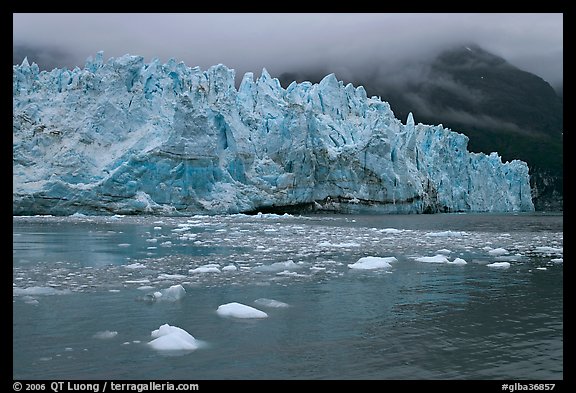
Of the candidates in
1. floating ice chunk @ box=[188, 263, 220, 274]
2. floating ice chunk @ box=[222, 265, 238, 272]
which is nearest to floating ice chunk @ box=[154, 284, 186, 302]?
floating ice chunk @ box=[188, 263, 220, 274]

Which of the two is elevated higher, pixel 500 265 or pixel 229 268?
pixel 229 268

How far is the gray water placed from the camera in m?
6.00

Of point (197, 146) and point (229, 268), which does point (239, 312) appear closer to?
point (229, 268)

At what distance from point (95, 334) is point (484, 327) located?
5.85m

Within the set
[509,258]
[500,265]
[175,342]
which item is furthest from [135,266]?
[509,258]

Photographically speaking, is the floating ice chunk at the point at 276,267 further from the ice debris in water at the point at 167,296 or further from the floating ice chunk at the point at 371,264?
the ice debris in water at the point at 167,296

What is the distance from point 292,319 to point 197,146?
39318 millimetres

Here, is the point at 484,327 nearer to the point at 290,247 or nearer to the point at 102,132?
the point at 290,247

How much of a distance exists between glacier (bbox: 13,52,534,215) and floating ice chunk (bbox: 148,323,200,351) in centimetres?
3820

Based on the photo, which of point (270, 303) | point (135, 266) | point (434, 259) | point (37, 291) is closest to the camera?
point (270, 303)

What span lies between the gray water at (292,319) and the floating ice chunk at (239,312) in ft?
0.47

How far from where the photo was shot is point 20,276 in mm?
11664

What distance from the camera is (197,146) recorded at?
4612 centimetres
